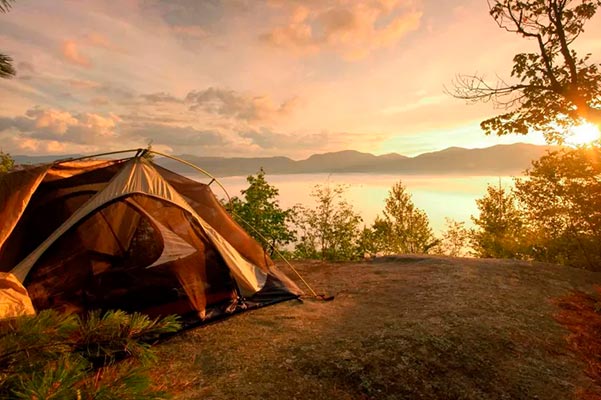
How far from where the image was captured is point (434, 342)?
4906 mm

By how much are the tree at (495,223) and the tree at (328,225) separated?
34.0 ft

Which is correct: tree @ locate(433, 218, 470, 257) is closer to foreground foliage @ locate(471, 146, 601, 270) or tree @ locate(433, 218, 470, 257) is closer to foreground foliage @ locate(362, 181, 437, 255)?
foreground foliage @ locate(362, 181, 437, 255)

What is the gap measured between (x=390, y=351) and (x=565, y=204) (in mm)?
17542

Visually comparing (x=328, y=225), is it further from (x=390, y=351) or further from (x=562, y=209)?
(x=390, y=351)

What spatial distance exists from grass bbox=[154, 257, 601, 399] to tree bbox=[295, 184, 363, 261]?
2227 cm

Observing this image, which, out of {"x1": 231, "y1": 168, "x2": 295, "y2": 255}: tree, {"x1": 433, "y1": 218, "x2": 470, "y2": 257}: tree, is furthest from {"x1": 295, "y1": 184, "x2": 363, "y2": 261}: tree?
{"x1": 433, "y1": 218, "x2": 470, "y2": 257}: tree

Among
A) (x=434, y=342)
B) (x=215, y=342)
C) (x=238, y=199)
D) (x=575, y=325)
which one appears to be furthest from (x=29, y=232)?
(x=238, y=199)

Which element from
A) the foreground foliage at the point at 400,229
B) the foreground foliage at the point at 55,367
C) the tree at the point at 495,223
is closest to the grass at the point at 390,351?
the foreground foliage at the point at 55,367

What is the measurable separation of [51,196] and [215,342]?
3.73 meters

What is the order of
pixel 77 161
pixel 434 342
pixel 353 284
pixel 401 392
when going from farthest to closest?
1. pixel 353 284
2. pixel 77 161
3. pixel 434 342
4. pixel 401 392

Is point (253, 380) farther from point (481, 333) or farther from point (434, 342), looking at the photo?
point (481, 333)

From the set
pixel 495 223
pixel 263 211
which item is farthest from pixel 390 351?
pixel 495 223

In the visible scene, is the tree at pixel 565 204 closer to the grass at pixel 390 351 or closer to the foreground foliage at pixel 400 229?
the grass at pixel 390 351

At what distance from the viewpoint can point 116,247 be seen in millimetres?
5500
